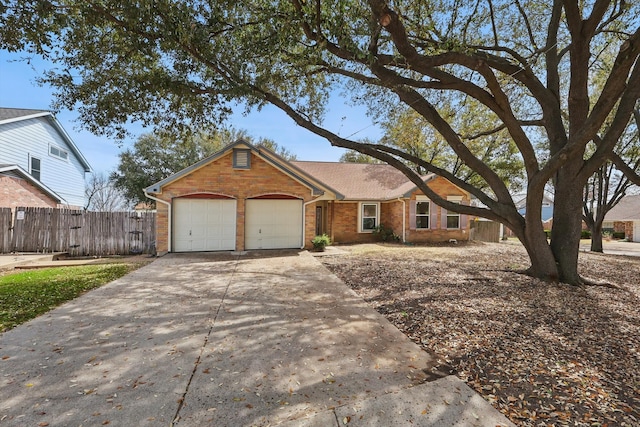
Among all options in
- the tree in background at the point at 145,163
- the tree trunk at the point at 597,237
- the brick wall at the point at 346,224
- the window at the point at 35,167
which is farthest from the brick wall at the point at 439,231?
the window at the point at 35,167

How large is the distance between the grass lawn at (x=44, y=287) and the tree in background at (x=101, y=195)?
84.6 ft

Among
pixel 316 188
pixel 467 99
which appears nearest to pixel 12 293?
pixel 316 188

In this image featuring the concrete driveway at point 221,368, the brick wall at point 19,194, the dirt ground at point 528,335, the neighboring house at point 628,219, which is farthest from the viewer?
the neighboring house at point 628,219

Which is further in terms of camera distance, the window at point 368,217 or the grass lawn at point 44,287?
the window at point 368,217

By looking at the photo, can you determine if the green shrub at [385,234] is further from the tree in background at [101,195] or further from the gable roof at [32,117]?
the tree in background at [101,195]

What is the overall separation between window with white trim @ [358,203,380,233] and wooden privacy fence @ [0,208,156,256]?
10.1 m

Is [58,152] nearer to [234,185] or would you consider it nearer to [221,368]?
[234,185]

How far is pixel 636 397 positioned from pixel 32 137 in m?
22.7

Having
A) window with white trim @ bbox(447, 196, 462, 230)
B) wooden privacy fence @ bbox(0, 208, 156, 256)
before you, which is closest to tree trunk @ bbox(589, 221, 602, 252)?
window with white trim @ bbox(447, 196, 462, 230)

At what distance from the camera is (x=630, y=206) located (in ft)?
106

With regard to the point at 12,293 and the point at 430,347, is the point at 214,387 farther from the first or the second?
the point at 12,293

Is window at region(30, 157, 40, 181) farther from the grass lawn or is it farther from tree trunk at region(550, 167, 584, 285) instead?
tree trunk at region(550, 167, 584, 285)

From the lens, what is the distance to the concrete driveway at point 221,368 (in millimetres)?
2395

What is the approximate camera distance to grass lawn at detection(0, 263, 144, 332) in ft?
15.5
